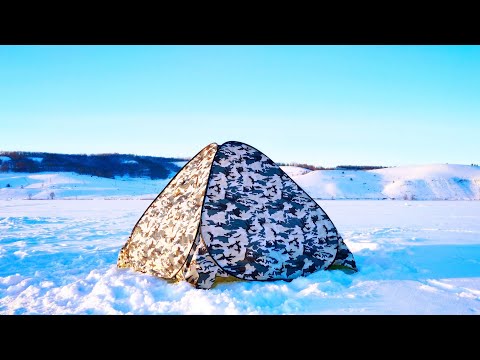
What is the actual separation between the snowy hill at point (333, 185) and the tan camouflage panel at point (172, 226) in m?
19.3

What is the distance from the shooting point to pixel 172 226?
4.82 meters

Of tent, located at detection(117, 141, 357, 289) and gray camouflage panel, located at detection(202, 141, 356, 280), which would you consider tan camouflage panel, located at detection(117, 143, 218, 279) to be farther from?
gray camouflage panel, located at detection(202, 141, 356, 280)

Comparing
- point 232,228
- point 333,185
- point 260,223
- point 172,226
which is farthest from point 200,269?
point 333,185

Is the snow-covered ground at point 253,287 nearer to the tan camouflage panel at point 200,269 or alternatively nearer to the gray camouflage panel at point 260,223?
the tan camouflage panel at point 200,269

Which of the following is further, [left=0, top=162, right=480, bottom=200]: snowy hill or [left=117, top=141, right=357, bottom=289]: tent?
[left=0, top=162, right=480, bottom=200]: snowy hill

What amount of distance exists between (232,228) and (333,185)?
23.0 m

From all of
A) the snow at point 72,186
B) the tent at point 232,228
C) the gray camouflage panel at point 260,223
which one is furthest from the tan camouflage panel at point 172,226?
the snow at point 72,186

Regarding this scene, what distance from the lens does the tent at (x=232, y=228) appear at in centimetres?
445

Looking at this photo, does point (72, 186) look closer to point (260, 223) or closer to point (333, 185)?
point (333, 185)

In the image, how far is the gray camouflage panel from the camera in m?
4.51

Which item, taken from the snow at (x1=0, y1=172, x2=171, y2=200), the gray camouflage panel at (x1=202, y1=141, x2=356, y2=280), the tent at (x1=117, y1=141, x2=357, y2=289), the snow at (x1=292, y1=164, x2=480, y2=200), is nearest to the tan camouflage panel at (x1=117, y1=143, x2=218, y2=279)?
the tent at (x1=117, y1=141, x2=357, y2=289)

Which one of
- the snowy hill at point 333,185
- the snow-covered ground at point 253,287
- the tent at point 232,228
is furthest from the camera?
the snowy hill at point 333,185
